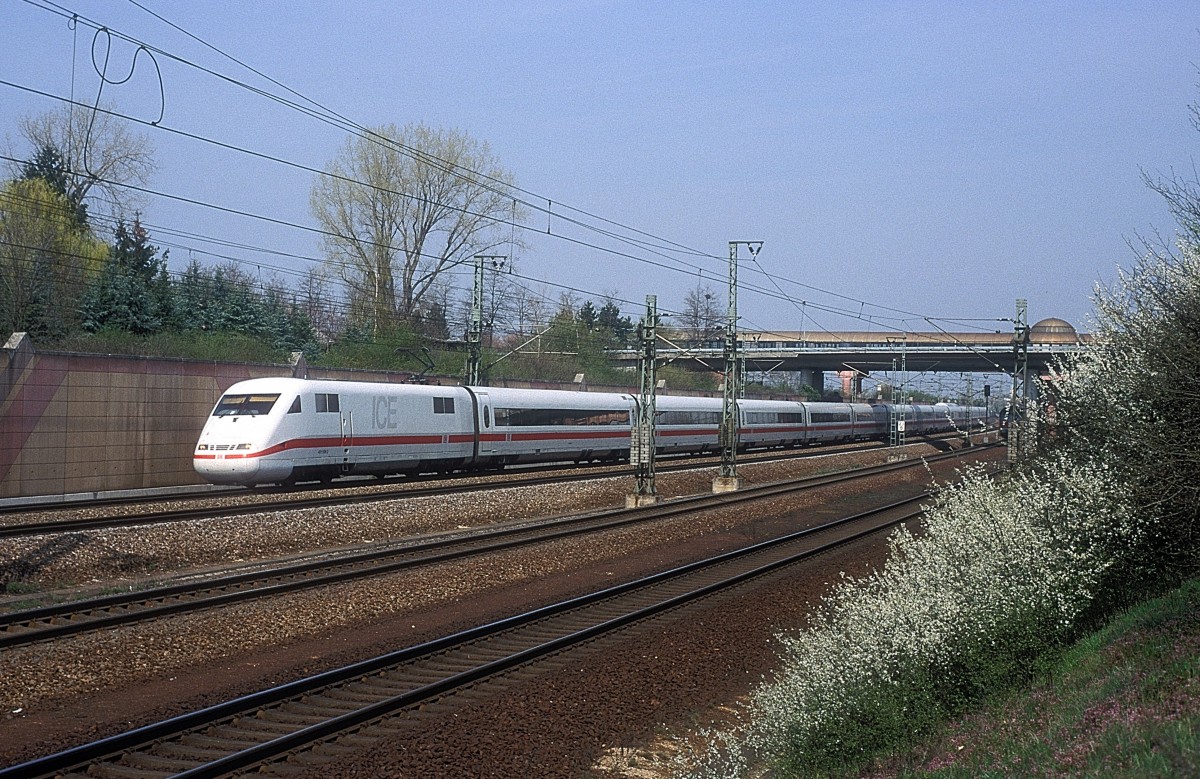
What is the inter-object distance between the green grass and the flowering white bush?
20.1 inches

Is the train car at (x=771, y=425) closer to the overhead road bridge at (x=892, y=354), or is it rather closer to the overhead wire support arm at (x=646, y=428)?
the overhead road bridge at (x=892, y=354)

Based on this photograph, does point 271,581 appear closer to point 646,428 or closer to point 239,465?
point 239,465

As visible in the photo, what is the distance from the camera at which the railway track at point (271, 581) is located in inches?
457

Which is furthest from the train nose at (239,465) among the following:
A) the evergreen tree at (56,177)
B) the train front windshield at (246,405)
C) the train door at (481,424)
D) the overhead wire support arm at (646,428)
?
the evergreen tree at (56,177)

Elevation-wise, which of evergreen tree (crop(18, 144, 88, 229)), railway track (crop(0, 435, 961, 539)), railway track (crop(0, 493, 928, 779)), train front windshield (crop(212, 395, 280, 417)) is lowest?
railway track (crop(0, 493, 928, 779))

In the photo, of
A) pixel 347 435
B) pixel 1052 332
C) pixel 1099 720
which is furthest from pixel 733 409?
pixel 1052 332

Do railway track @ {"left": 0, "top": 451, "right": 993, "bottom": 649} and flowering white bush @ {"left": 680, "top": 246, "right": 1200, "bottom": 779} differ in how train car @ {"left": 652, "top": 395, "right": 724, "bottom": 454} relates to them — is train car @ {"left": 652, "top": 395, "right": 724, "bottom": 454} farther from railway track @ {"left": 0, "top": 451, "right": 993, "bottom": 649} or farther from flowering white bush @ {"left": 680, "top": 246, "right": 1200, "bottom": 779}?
flowering white bush @ {"left": 680, "top": 246, "right": 1200, "bottom": 779}

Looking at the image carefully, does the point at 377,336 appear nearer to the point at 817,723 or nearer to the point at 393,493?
the point at 393,493

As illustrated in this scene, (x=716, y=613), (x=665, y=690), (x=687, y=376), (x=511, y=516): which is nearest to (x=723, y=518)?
(x=511, y=516)

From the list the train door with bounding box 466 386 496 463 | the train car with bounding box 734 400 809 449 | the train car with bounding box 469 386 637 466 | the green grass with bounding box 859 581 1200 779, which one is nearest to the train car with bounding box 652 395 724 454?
the train car with bounding box 734 400 809 449

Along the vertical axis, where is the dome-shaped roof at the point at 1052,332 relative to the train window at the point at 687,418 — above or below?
above

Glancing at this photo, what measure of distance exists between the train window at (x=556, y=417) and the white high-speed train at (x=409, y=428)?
4 centimetres

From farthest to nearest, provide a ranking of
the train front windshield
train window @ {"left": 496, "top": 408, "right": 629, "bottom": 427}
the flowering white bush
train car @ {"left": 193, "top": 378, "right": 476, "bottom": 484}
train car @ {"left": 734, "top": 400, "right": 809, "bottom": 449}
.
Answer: train car @ {"left": 734, "top": 400, "right": 809, "bottom": 449}, train window @ {"left": 496, "top": 408, "right": 629, "bottom": 427}, the train front windshield, train car @ {"left": 193, "top": 378, "right": 476, "bottom": 484}, the flowering white bush

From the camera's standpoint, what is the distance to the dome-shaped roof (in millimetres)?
83519
